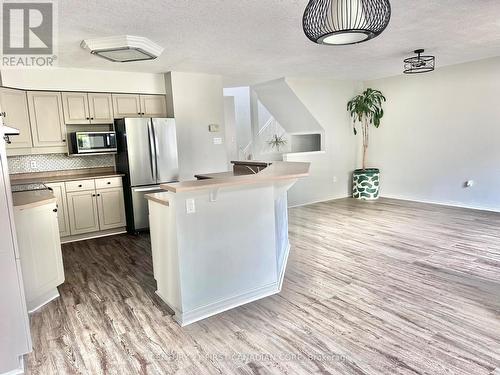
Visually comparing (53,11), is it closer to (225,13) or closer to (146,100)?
(225,13)

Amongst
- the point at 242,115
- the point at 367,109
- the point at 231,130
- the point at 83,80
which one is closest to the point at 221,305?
the point at 83,80

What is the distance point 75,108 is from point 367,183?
5.48m

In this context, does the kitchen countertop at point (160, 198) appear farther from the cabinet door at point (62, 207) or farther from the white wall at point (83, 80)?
the white wall at point (83, 80)

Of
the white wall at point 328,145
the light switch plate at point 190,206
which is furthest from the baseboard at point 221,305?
the white wall at point 328,145

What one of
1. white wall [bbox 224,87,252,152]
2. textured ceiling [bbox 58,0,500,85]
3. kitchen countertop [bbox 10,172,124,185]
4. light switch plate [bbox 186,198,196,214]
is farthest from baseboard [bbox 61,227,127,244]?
white wall [bbox 224,87,252,152]

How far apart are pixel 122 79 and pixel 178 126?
106cm

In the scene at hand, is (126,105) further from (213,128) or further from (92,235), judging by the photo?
(92,235)

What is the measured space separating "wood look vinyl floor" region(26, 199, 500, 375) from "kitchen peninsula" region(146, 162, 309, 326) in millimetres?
149

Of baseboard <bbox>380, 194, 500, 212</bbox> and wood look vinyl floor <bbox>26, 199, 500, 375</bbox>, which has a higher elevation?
baseboard <bbox>380, 194, 500, 212</bbox>

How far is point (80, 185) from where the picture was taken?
4.72 meters

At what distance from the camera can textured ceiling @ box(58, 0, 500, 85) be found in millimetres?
2805

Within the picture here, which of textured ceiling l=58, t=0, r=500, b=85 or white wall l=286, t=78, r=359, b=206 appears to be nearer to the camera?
textured ceiling l=58, t=0, r=500, b=85

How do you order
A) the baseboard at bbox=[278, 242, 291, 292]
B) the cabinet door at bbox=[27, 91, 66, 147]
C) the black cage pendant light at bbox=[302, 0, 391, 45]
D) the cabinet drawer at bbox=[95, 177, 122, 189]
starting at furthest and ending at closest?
the cabinet drawer at bbox=[95, 177, 122, 189]
the cabinet door at bbox=[27, 91, 66, 147]
the baseboard at bbox=[278, 242, 291, 292]
the black cage pendant light at bbox=[302, 0, 391, 45]

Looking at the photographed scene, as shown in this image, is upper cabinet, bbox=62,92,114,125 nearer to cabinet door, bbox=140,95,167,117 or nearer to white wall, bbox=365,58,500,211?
cabinet door, bbox=140,95,167,117
